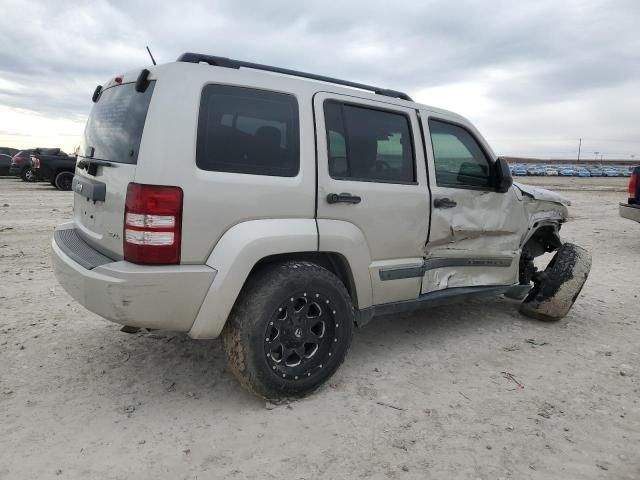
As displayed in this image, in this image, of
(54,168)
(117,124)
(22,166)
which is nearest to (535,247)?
(117,124)

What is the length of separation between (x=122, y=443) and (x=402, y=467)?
1.43 meters

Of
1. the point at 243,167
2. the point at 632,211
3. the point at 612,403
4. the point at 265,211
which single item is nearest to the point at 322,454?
the point at 265,211

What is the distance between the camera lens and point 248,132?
9.55ft

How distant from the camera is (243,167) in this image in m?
2.84

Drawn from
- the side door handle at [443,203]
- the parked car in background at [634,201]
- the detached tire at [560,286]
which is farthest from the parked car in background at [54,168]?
the detached tire at [560,286]

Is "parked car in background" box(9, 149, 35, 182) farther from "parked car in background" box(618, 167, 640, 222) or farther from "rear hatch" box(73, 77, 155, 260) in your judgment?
"parked car in background" box(618, 167, 640, 222)

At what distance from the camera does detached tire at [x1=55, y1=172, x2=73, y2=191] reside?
56.7 ft

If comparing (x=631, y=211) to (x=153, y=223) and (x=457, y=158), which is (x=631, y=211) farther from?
(x=153, y=223)

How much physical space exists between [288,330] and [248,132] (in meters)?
1.20

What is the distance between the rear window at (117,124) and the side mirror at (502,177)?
2805 mm

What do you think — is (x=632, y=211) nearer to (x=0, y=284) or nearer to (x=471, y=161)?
(x=471, y=161)

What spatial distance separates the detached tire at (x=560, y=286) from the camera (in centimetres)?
454

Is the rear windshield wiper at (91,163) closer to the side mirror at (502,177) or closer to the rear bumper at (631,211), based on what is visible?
the side mirror at (502,177)

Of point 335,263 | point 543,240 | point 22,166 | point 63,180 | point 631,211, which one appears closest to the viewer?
point 335,263
